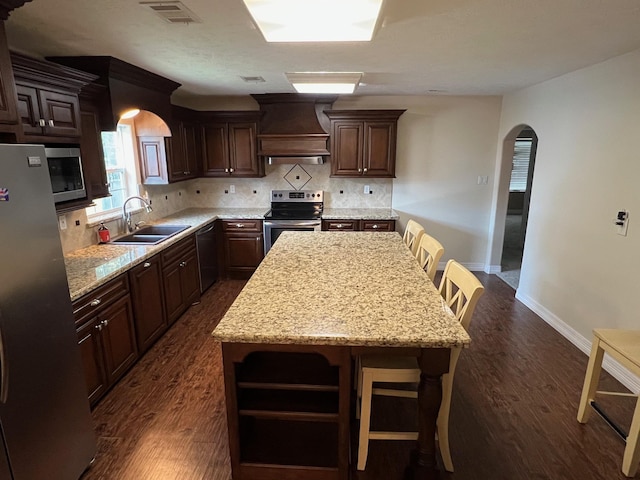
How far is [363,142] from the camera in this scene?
471cm

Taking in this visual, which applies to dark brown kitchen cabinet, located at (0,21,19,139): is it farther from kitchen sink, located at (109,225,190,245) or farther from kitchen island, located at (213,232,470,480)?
kitchen sink, located at (109,225,190,245)

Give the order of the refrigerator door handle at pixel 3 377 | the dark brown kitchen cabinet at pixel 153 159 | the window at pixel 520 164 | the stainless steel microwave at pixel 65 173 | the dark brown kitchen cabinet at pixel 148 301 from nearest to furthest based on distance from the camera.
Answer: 1. the refrigerator door handle at pixel 3 377
2. the stainless steel microwave at pixel 65 173
3. the dark brown kitchen cabinet at pixel 148 301
4. the dark brown kitchen cabinet at pixel 153 159
5. the window at pixel 520 164

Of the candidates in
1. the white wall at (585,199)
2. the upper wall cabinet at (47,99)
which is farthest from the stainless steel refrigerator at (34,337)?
the white wall at (585,199)

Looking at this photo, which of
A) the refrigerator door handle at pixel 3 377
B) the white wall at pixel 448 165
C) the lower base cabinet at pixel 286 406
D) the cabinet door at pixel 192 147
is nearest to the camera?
the refrigerator door handle at pixel 3 377

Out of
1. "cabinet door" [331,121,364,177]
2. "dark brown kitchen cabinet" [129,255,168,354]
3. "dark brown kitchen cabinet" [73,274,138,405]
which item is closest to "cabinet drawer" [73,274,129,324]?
"dark brown kitchen cabinet" [73,274,138,405]

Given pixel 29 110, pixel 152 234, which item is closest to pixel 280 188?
pixel 152 234

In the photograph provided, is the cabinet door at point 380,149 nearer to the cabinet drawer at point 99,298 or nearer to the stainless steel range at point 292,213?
the stainless steel range at point 292,213

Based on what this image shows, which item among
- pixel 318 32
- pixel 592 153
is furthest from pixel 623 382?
pixel 318 32

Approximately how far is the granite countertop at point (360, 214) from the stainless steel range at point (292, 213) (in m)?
0.13

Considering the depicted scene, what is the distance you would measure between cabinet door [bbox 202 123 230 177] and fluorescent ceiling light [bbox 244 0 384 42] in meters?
3.08

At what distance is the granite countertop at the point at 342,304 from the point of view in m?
1.54

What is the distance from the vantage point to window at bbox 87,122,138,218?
11.6 feet

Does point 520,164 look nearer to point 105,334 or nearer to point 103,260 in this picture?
point 103,260

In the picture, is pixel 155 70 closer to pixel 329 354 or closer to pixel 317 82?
pixel 317 82
